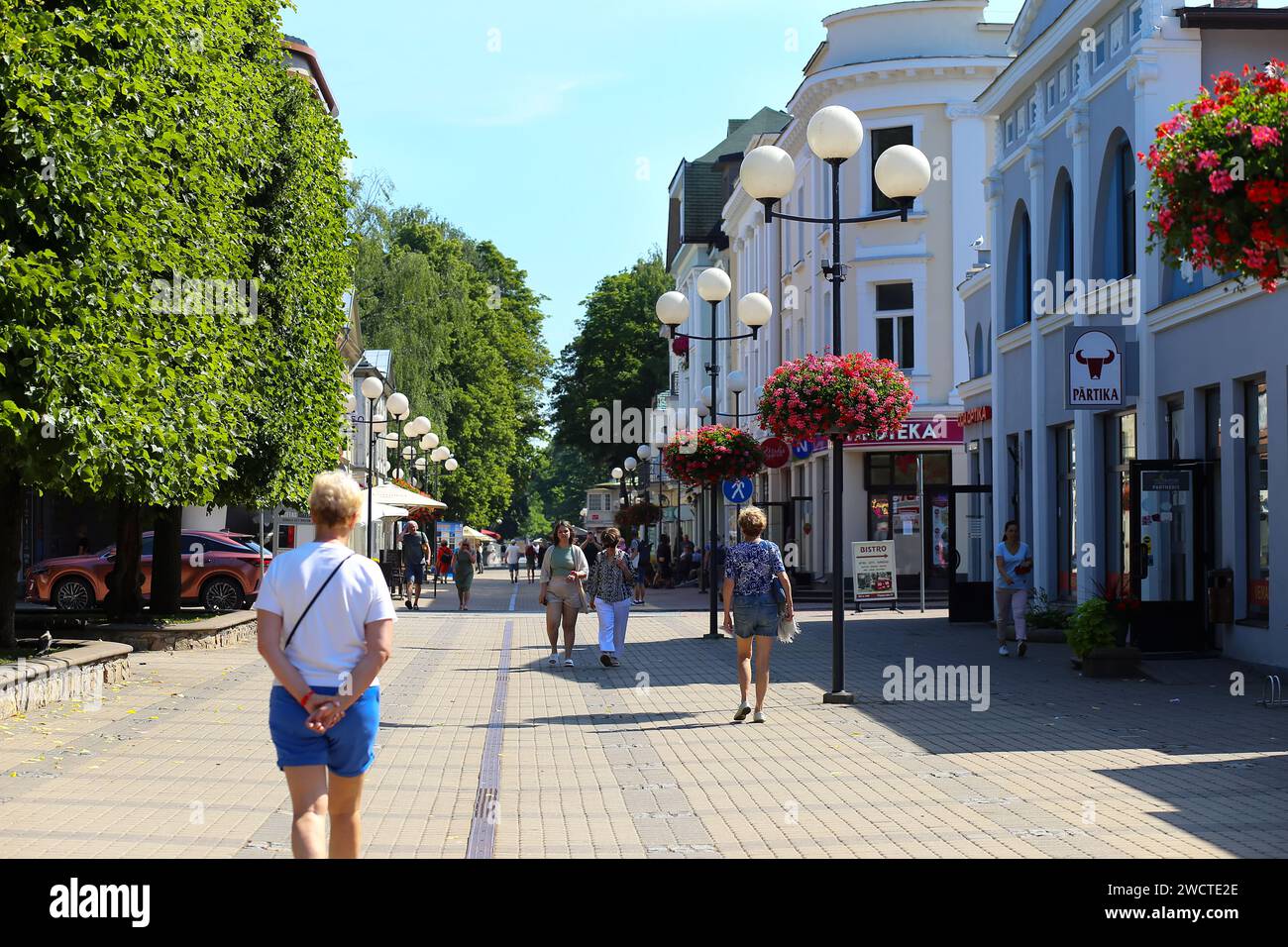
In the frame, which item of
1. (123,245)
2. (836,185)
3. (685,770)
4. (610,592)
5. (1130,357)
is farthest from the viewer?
(1130,357)

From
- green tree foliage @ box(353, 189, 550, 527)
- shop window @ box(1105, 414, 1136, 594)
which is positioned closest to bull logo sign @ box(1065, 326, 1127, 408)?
shop window @ box(1105, 414, 1136, 594)

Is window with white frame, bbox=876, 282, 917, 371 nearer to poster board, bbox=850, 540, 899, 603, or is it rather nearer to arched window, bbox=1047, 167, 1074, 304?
poster board, bbox=850, 540, 899, 603

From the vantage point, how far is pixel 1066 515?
1018 inches

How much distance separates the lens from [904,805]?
9.62 metres

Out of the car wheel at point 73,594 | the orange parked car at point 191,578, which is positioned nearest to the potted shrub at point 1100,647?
the orange parked car at point 191,578

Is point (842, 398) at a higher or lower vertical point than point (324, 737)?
higher

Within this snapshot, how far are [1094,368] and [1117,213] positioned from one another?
10.1 feet

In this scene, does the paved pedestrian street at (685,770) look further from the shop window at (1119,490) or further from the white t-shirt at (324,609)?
the shop window at (1119,490)

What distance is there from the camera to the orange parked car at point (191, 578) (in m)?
31.9

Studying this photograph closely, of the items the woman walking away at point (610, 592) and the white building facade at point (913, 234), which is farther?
the white building facade at point (913, 234)

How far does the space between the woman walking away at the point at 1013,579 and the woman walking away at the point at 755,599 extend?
7.05m

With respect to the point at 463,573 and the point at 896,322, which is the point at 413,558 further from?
the point at 896,322

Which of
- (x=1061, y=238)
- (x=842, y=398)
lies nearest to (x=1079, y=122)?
(x=1061, y=238)
